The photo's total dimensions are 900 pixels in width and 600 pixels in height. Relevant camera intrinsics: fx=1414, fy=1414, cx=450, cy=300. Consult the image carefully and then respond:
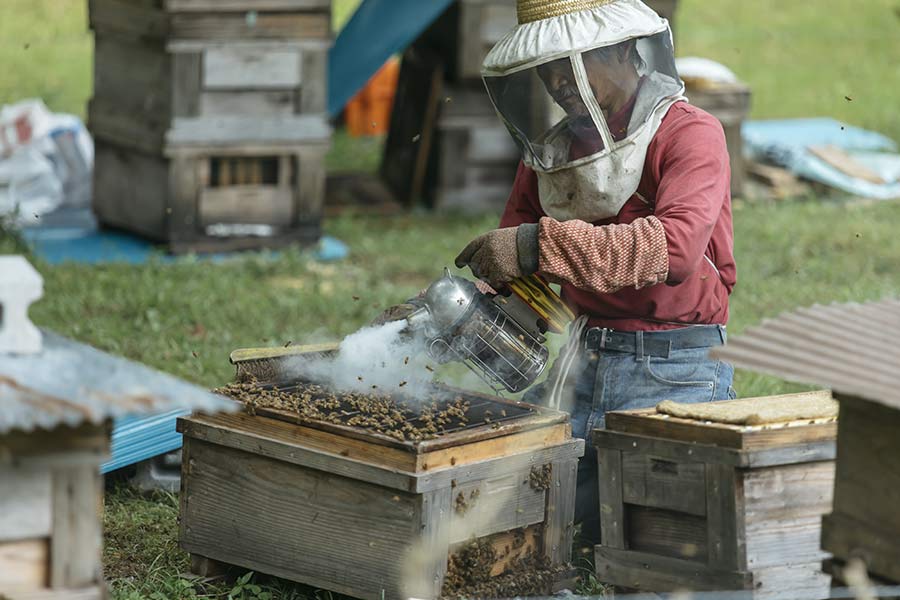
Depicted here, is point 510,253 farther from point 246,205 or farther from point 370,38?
point 370,38

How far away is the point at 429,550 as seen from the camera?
2.96 meters

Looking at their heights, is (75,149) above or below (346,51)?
below

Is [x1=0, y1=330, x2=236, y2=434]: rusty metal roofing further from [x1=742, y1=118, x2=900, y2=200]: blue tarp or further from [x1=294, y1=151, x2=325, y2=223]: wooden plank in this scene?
[x1=742, y1=118, x2=900, y2=200]: blue tarp

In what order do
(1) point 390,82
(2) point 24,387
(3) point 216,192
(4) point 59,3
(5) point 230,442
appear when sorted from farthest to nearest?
(4) point 59,3 < (1) point 390,82 < (3) point 216,192 < (5) point 230,442 < (2) point 24,387

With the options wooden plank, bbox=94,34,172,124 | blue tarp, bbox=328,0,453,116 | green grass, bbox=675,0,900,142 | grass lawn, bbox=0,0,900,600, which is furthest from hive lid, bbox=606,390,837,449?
green grass, bbox=675,0,900,142

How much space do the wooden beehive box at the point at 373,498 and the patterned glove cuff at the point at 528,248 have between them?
13.0 inches

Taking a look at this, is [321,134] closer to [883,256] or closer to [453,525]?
[883,256]

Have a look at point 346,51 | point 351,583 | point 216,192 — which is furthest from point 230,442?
point 346,51

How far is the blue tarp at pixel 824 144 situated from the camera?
908 cm

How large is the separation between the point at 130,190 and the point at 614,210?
4571 millimetres

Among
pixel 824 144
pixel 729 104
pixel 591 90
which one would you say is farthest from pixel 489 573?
pixel 824 144

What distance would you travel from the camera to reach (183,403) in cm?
211

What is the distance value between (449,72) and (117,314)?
10.1ft

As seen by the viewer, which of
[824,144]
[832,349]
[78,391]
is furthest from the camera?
[824,144]
